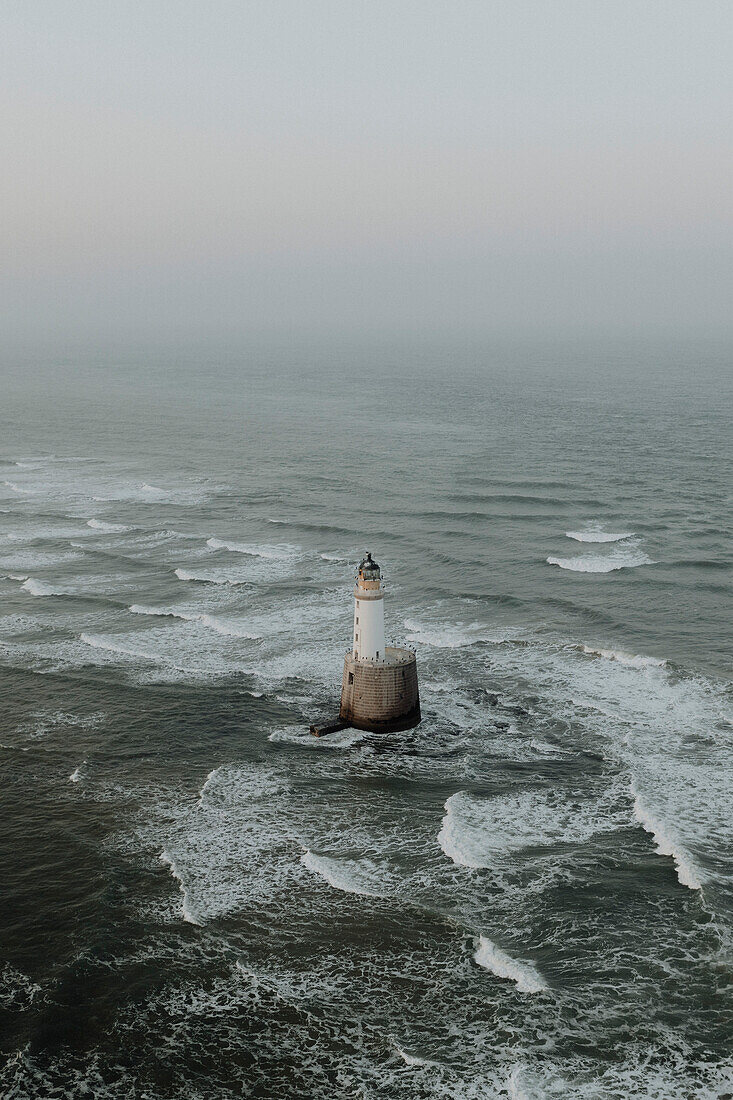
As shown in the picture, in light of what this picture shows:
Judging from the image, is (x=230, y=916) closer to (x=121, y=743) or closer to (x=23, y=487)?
(x=121, y=743)

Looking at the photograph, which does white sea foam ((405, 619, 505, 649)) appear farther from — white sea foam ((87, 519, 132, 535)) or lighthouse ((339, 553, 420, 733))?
white sea foam ((87, 519, 132, 535))

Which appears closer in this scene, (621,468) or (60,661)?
(60,661)

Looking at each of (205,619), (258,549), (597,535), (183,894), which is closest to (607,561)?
(597,535)

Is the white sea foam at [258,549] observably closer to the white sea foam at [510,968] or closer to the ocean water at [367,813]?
the ocean water at [367,813]

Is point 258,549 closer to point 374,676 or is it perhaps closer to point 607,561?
point 607,561

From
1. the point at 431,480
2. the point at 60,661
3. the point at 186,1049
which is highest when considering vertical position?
the point at 431,480

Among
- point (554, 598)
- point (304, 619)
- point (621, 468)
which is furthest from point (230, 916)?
point (621, 468)

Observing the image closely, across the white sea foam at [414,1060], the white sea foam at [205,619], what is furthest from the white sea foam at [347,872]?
the white sea foam at [205,619]
